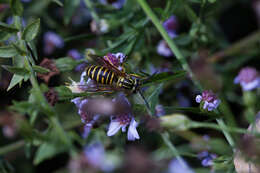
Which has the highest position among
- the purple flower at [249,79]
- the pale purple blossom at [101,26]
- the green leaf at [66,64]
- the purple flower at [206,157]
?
the pale purple blossom at [101,26]

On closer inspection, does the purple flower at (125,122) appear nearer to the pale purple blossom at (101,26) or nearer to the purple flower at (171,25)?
the pale purple blossom at (101,26)

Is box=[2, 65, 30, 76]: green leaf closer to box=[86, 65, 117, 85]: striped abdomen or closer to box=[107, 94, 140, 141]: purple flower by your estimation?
box=[86, 65, 117, 85]: striped abdomen

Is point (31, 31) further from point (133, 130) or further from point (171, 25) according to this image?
point (171, 25)

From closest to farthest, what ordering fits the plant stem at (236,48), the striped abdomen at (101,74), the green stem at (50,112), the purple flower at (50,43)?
the green stem at (50,112) < the striped abdomen at (101,74) < the plant stem at (236,48) < the purple flower at (50,43)

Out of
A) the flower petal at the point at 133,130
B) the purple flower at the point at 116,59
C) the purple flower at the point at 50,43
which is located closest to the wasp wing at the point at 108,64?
the purple flower at the point at 116,59

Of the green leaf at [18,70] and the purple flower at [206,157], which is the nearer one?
the green leaf at [18,70]

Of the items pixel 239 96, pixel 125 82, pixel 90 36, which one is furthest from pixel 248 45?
pixel 125 82

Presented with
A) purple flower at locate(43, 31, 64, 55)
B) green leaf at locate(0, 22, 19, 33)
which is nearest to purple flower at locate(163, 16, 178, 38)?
purple flower at locate(43, 31, 64, 55)

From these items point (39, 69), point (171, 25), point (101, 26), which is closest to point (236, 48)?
point (171, 25)
